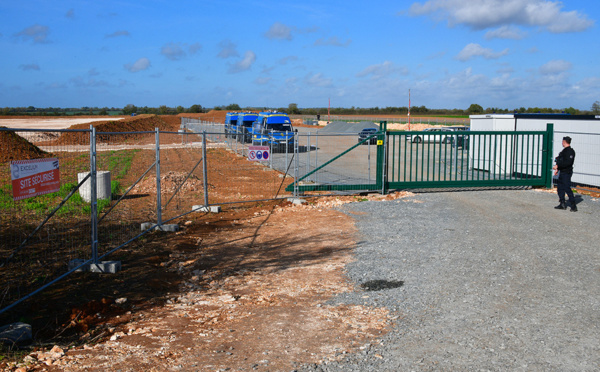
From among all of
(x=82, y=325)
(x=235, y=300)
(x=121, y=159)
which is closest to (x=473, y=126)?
(x=121, y=159)

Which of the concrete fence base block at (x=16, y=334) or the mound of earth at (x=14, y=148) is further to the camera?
the mound of earth at (x=14, y=148)

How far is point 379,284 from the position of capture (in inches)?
304

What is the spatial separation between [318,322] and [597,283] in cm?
445

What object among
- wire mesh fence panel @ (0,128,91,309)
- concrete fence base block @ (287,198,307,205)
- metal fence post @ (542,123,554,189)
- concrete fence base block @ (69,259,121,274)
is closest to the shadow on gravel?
concrete fence base block @ (69,259,121,274)

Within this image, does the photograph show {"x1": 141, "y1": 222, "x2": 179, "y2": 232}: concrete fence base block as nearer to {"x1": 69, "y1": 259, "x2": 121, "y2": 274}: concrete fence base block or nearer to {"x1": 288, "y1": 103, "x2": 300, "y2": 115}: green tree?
{"x1": 69, "y1": 259, "x2": 121, "y2": 274}: concrete fence base block

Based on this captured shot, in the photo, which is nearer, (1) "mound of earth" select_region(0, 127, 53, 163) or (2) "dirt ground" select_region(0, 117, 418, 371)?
(2) "dirt ground" select_region(0, 117, 418, 371)

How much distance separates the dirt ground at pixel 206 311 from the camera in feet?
17.2

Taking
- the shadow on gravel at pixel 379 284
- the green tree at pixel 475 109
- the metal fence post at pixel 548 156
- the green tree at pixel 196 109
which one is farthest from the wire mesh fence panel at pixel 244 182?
the green tree at pixel 196 109

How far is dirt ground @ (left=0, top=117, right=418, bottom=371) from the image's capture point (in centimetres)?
523

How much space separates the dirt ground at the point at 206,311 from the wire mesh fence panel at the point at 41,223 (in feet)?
1.88

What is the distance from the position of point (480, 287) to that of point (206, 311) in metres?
3.94

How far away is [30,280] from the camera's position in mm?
7812

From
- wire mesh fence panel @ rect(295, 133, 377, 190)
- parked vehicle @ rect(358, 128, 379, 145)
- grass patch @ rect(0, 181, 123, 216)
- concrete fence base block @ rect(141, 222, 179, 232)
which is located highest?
parked vehicle @ rect(358, 128, 379, 145)

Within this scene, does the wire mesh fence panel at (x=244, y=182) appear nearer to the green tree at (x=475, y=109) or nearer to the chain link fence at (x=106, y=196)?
the chain link fence at (x=106, y=196)
